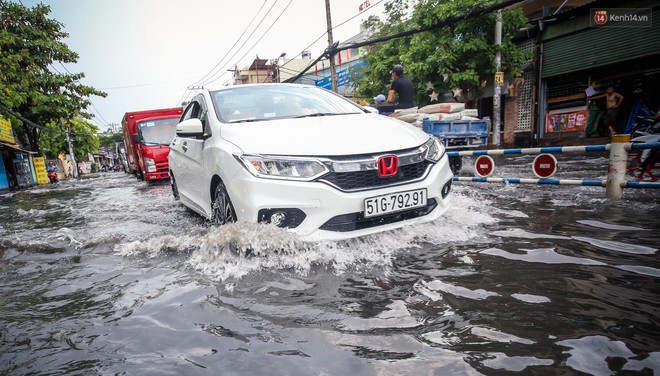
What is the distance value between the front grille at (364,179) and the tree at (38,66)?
21481 millimetres

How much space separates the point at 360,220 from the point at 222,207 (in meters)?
1.30

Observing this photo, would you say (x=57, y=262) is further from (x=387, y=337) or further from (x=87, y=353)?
(x=387, y=337)

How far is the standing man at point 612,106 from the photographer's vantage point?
450 inches

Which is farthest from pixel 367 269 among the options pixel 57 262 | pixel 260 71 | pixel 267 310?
pixel 260 71

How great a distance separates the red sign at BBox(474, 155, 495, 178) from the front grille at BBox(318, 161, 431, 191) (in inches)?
142

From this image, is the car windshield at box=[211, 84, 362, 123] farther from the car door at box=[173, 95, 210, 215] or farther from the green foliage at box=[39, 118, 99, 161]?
the green foliage at box=[39, 118, 99, 161]

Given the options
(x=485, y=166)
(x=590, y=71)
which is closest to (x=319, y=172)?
(x=485, y=166)

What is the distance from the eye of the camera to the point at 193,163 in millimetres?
4059

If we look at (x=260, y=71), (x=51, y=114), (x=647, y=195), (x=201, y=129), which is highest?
(x=260, y=71)

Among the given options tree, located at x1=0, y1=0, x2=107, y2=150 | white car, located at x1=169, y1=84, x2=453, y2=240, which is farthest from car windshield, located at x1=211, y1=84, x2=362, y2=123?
tree, located at x1=0, y1=0, x2=107, y2=150

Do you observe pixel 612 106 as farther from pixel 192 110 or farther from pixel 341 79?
pixel 341 79

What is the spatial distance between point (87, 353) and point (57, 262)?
2098 millimetres

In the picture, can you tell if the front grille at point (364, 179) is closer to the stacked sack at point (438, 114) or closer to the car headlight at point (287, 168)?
the car headlight at point (287, 168)

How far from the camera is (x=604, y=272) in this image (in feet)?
7.78
